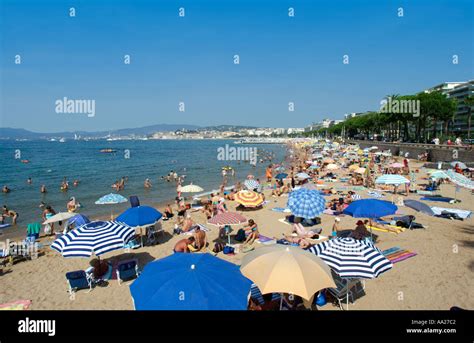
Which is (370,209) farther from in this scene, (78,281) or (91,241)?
(78,281)

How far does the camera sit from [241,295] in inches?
158

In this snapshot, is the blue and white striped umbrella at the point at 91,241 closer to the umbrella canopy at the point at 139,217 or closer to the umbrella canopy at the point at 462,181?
the umbrella canopy at the point at 139,217

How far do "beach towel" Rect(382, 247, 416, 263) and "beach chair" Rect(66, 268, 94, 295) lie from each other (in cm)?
748

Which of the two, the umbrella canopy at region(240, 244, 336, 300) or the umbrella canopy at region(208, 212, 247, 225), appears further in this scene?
the umbrella canopy at region(208, 212, 247, 225)

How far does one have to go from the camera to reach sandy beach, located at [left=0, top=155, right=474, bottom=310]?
246 inches

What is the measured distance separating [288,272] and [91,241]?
14.5 ft

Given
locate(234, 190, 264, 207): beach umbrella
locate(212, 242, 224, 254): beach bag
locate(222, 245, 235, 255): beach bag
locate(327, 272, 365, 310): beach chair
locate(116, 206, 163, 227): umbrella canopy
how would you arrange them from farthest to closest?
locate(234, 190, 264, 207): beach umbrella → locate(212, 242, 224, 254): beach bag → locate(222, 245, 235, 255): beach bag → locate(116, 206, 163, 227): umbrella canopy → locate(327, 272, 365, 310): beach chair

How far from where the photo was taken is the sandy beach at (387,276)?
20.5ft

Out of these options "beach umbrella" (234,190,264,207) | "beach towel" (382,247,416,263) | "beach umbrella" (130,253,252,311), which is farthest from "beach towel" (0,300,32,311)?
"beach towel" (382,247,416,263)

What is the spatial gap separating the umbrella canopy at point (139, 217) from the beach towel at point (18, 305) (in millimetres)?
2901

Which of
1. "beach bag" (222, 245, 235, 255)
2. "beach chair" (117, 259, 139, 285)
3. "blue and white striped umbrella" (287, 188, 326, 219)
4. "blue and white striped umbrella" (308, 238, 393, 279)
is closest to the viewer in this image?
"blue and white striped umbrella" (308, 238, 393, 279)

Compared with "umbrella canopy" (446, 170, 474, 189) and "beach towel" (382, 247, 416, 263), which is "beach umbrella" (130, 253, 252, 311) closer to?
"beach towel" (382, 247, 416, 263)
